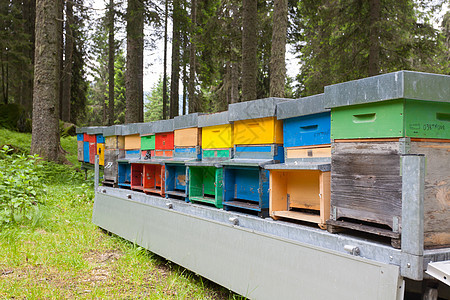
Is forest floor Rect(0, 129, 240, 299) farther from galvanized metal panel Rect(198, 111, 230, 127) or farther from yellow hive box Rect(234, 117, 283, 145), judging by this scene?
galvanized metal panel Rect(198, 111, 230, 127)

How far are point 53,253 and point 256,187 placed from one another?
2540mm

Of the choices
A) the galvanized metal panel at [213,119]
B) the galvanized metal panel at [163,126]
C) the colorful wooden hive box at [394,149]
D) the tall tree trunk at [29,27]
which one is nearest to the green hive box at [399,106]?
the colorful wooden hive box at [394,149]

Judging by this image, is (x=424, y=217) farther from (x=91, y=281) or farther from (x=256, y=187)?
(x=91, y=281)

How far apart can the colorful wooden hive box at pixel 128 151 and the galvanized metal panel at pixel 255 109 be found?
2.08 metres

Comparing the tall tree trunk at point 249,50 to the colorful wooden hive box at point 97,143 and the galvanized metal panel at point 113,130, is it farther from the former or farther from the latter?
the galvanized metal panel at point 113,130

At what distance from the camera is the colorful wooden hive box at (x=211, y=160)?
305cm

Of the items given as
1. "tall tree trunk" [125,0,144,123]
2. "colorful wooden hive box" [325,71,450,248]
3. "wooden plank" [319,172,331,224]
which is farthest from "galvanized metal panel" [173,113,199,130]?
"tall tree trunk" [125,0,144,123]

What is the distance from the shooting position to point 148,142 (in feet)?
14.5

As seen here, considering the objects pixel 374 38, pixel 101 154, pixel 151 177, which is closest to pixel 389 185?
pixel 151 177

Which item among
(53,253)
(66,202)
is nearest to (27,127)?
(66,202)

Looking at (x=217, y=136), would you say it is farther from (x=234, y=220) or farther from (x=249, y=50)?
(x=249, y=50)

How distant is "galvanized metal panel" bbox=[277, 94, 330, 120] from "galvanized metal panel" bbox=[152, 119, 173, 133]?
1.74m

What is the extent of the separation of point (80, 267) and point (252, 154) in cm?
214

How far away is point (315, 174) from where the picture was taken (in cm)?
229
